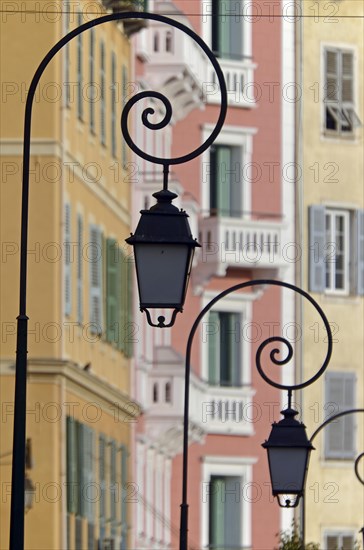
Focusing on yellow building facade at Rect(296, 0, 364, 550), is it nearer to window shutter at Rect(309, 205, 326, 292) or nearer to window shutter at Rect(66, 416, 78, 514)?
window shutter at Rect(309, 205, 326, 292)

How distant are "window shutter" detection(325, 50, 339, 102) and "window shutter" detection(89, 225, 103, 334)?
11.5m

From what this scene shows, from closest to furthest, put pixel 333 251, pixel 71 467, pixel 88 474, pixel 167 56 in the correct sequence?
pixel 71 467
pixel 88 474
pixel 167 56
pixel 333 251

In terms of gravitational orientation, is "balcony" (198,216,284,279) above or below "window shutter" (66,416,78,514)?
above

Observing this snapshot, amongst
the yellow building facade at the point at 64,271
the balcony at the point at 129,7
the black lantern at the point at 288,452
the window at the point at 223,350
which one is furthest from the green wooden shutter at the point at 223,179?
the black lantern at the point at 288,452

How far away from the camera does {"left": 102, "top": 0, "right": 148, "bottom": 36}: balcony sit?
36.5 metres

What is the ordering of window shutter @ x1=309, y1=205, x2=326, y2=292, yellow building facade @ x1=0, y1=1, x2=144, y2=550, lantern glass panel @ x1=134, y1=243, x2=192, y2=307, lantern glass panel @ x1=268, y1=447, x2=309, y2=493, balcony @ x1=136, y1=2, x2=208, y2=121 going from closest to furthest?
lantern glass panel @ x1=134, y1=243, x2=192, y2=307 < lantern glass panel @ x1=268, y1=447, x2=309, y2=493 < yellow building facade @ x1=0, y1=1, x2=144, y2=550 < balcony @ x1=136, y1=2, x2=208, y2=121 < window shutter @ x1=309, y1=205, x2=326, y2=292

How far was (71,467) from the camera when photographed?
34.7 metres

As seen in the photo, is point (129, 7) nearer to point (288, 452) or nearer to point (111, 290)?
point (111, 290)

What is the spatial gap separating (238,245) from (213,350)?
2.30 meters

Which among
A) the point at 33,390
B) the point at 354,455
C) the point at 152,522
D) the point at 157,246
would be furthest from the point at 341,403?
the point at 157,246

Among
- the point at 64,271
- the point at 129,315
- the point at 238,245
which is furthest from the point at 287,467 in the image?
the point at 238,245

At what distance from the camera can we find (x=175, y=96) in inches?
1721

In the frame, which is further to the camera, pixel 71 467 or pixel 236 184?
pixel 236 184

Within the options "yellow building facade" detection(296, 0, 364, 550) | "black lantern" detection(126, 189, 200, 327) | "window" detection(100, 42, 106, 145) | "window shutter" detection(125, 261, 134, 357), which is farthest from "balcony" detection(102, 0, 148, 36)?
"black lantern" detection(126, 189, 200, 327)
